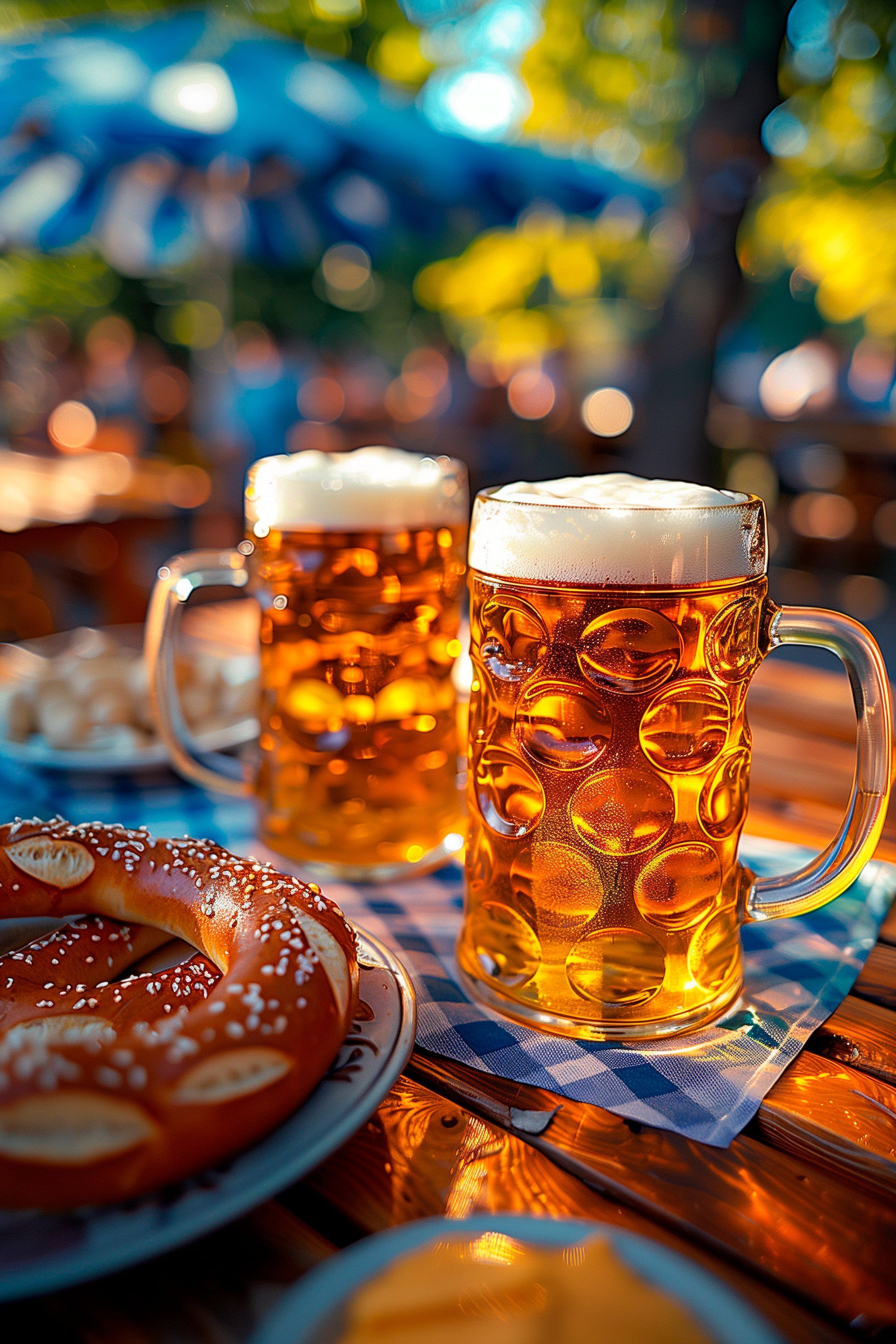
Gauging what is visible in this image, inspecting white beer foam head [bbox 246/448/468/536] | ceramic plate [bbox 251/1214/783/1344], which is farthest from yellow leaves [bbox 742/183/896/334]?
ceramic plate [bbox 251/1214/783/1344]

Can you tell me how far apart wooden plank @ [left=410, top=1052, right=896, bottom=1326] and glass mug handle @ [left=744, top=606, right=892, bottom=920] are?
0.63ft

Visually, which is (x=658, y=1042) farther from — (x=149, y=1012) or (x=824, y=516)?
(x=824, y=516)

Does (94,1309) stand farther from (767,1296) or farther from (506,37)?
(506,37)

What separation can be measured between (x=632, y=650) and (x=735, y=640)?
90 mm

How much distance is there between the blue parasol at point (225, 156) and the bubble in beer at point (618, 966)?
3116mm

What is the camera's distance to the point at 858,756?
0.71 meters

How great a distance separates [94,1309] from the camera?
453 millimetres

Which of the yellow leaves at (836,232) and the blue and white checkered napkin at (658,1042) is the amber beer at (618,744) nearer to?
the blue and white checkered napkin at (658,1042)

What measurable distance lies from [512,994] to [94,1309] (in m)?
0.35

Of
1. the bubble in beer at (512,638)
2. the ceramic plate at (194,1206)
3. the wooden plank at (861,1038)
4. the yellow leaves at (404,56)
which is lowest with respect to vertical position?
the wooden plank at (861,1038)

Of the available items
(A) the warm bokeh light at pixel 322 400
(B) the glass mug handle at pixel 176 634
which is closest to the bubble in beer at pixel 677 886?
(B) the glass mug handle at pixel 176 634

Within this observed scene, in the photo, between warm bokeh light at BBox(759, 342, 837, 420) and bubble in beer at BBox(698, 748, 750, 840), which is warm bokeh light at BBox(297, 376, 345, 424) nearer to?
warm bokeh light at BBox(759, 342, 837, 420)

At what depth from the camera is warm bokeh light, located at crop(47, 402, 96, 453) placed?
874cm

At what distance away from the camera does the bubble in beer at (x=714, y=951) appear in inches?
27.7
